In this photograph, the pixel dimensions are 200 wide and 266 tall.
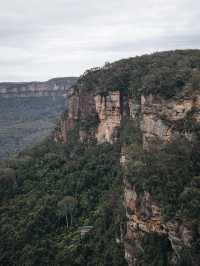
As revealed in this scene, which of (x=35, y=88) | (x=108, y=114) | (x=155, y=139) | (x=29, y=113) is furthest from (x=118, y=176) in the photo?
(x=29, y=113)

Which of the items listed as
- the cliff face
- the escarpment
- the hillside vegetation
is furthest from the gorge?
the cliff face

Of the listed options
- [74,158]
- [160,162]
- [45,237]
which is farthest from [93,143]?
[160,162]

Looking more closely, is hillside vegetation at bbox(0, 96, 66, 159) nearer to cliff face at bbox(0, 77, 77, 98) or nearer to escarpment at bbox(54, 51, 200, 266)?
cliff face at bbox(0, 77, 77, 98)

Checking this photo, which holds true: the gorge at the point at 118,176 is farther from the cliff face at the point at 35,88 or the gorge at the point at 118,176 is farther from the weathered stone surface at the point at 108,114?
the cliff face at the point at 35,88

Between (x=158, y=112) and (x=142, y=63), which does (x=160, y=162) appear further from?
(x=142, y=63)

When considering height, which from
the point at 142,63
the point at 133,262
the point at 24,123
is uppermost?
the point at 142,63

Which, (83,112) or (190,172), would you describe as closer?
(190,172)

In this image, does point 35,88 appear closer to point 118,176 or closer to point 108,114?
point 108,114
